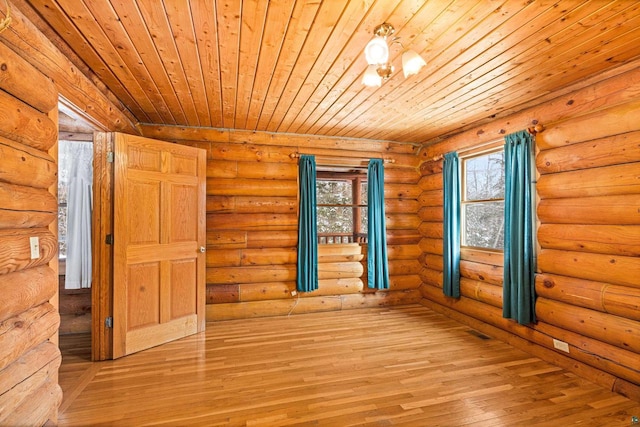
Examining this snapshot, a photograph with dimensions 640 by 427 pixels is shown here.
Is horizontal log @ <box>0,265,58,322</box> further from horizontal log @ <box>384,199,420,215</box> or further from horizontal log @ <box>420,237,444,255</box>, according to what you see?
horizontal log @ <box>420,237,444,255</box>

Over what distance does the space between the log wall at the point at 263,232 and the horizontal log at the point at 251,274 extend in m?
0.01

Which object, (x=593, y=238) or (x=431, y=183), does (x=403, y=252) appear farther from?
(x=593, y=238)

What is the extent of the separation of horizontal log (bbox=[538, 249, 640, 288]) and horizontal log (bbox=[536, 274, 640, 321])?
0.05m

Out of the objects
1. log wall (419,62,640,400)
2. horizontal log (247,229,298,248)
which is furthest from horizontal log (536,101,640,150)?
horizontal log (247,229,298,248)

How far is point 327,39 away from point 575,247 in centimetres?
276

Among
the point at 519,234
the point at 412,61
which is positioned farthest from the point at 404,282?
the point at 412,61

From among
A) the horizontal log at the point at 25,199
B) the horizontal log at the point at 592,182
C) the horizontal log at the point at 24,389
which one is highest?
the horizontal log at the point at 592,182

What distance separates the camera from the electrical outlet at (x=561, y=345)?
2.86 m

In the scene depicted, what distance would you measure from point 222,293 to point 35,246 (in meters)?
2.55

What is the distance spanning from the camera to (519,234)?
3.21m

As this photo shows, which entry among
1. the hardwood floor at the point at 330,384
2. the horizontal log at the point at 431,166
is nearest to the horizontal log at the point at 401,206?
the horizontal log at the point at 431,166

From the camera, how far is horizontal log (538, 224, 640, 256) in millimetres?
2406

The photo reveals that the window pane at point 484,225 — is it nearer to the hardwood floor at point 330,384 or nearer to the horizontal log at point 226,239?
the hardwood floor at point 330,384

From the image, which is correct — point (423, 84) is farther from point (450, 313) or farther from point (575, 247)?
point (450, 313)
